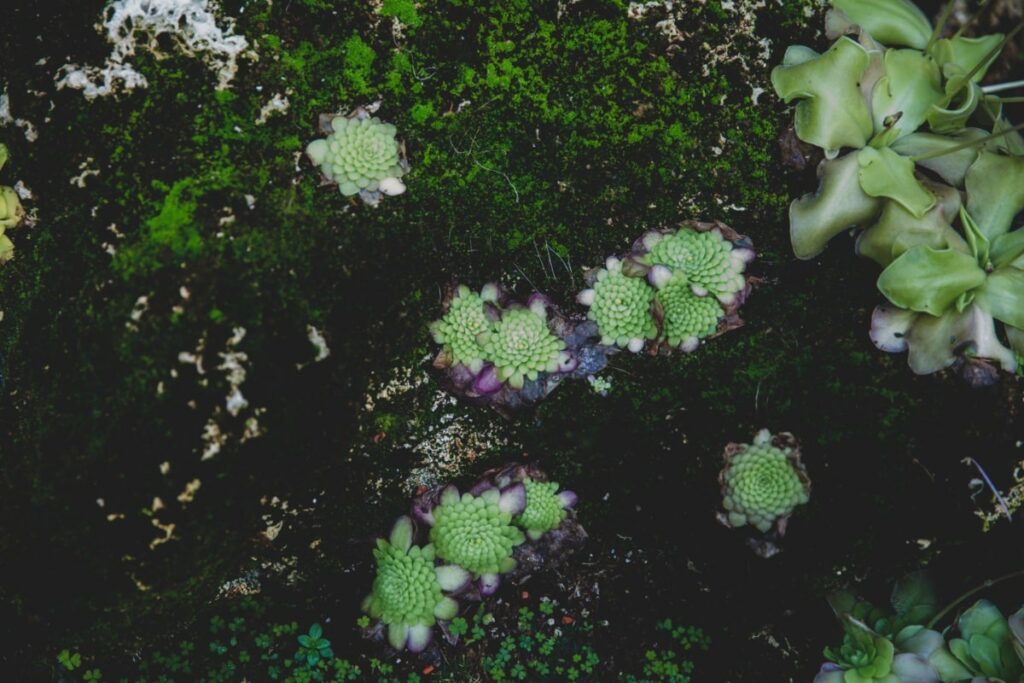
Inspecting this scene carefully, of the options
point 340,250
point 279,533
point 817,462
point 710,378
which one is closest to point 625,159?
point 710,378

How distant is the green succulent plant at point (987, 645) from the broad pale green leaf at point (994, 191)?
1.19m

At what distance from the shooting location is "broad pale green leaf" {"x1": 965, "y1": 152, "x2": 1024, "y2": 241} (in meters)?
2.24

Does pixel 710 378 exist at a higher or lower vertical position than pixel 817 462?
higher

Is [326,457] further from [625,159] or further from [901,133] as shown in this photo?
[901,133]

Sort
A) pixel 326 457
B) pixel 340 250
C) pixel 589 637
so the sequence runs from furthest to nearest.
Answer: pixel 589 637 → pixel 326 457 → pixel 340 250

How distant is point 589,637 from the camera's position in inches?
106

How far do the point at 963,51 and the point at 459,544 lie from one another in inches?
82.6

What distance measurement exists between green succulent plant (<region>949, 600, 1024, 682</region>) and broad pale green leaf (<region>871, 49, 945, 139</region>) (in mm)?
1525

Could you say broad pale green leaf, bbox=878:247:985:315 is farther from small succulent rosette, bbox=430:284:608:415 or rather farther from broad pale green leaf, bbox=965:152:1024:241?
small succulent rosette, bbox=430:284:608:415

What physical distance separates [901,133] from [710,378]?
91 cm

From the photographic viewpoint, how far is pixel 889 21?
2.26m

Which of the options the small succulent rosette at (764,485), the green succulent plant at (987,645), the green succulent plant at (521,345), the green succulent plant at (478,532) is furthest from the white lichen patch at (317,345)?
the green succulent plant at (987,645)

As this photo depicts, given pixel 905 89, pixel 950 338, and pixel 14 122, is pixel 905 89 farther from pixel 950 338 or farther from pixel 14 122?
pixel 14 122

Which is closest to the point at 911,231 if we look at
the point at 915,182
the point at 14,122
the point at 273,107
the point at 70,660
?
the point at 915,182
